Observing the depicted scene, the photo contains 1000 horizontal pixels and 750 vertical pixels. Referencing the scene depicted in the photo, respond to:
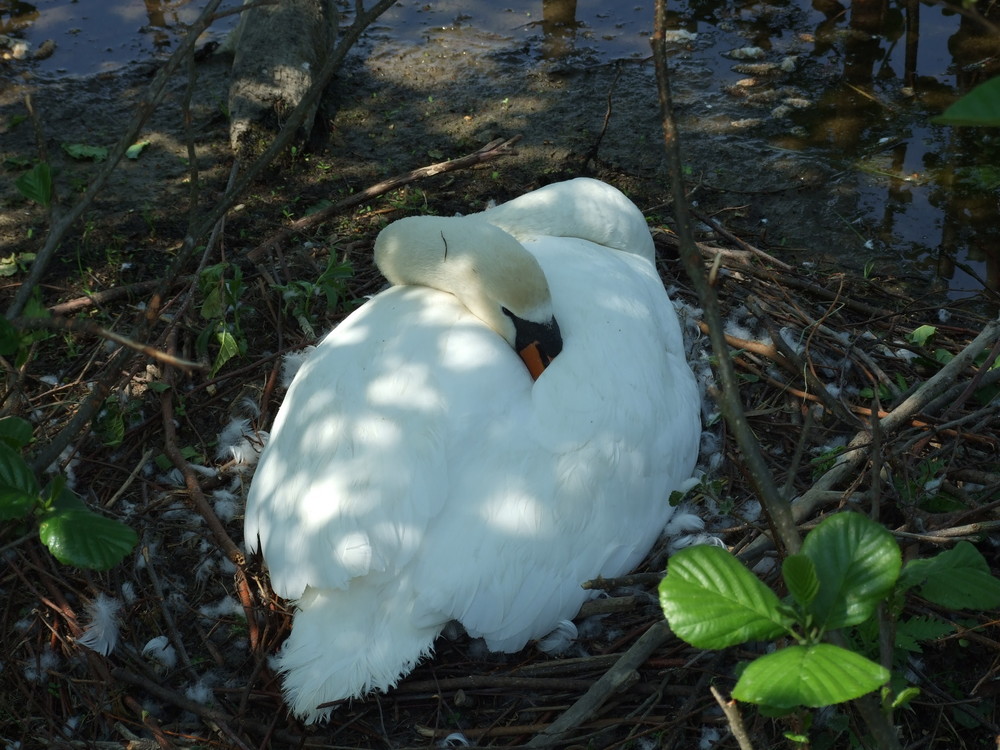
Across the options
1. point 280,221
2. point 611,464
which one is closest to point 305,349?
point 280,221

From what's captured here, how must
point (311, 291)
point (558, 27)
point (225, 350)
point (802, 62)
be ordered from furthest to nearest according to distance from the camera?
point (558, 27), point (802, 62), point (311, 291), point (225, 350)

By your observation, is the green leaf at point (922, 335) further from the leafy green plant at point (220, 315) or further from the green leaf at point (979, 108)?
the green leaf at point (979, 108)

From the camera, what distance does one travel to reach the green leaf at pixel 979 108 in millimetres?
1171

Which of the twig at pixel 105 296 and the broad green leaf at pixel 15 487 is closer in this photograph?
the broad green leaf at pixel 15 487

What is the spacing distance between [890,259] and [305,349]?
3.36 metres

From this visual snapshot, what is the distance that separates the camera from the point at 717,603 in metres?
1.56

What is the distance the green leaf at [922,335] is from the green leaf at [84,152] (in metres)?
4.69

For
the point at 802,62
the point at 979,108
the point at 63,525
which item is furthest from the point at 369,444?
the point at 802,62

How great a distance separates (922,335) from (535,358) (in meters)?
1.95

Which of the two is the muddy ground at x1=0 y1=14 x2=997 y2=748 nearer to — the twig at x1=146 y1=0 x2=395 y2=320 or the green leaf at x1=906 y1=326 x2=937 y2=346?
the green leaf at x1=906 y1=326 x2=937 y2=346

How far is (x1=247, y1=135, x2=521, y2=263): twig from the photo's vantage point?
4859 millimetres

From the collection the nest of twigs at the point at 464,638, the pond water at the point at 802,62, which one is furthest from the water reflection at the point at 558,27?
the nest of twigs at the point at 464,638

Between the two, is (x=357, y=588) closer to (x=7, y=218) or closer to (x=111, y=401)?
(x=111, y=401)

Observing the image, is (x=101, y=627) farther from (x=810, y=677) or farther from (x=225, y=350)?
(x=810, y=677)
